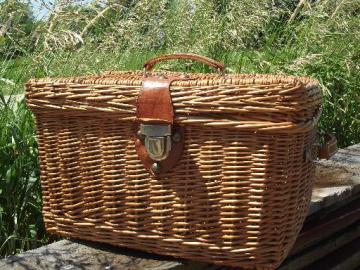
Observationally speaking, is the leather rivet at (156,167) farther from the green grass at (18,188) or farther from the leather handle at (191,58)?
the green grass at (18,188)

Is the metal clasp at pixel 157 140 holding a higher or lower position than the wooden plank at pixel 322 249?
higher

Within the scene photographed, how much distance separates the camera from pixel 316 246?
364 centimetres

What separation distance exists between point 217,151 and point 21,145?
0.99 m

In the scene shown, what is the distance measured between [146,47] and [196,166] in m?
2.05

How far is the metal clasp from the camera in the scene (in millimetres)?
2396

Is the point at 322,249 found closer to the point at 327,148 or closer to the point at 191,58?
the point at 327,148

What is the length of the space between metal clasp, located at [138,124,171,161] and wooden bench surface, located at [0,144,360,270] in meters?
0.38

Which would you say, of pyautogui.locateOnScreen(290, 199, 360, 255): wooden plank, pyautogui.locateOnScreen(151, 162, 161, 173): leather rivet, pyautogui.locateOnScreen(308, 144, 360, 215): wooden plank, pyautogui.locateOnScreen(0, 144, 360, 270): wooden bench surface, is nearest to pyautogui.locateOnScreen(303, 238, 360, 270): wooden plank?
pyautogui.locateOnScreen(0, 144, 360, 270): wooden bench surface

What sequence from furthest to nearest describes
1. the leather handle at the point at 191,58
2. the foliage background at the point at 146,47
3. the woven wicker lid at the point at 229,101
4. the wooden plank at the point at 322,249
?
1. the wooden plank at the point at 322,249
2. the foliage background at the point at 146,47
3. the leather handle at the point at 191,58
4. the woven wicker lid at the point at 229,101

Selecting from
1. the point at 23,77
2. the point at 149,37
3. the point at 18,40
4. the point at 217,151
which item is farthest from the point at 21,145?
the point at 149,37

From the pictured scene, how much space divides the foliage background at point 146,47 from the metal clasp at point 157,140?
2.37ft

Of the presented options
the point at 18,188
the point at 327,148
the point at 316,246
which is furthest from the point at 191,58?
the point at 316,246

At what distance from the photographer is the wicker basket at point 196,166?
233 centimetres

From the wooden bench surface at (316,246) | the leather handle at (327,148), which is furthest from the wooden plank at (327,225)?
the leather handle at (327,148)
